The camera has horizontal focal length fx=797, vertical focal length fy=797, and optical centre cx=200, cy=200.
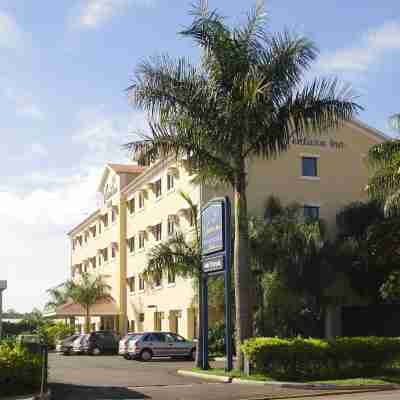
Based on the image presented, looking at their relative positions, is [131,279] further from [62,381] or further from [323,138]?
Result: [62,381]

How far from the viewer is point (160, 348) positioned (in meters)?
39.0

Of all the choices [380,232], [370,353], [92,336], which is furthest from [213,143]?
[92,336]

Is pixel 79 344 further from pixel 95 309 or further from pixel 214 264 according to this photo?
pixel 214 264

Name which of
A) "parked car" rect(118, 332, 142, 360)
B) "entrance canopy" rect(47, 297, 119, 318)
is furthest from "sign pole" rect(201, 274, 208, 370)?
"entrance canopy" rect(47, 297, 119, 318)

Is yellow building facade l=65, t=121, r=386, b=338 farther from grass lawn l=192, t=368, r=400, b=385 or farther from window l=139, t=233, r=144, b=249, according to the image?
grass lawn l=192, t=368, r=400, b=385

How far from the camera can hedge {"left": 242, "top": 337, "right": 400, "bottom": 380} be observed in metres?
23.0

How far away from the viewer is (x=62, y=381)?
2491 centimetres

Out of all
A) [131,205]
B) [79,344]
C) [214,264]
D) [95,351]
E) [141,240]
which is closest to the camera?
[214,264]

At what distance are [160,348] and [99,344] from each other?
8729 mm

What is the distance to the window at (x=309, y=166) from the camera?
44625mm

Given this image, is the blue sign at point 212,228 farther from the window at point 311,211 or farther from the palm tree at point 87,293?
the palm tree at point 87,293

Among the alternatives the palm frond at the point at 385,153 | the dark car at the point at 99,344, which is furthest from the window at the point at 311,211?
the dark car at the point at 99,344

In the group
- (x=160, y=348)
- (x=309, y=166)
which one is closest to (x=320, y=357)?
(x=160, y=348)

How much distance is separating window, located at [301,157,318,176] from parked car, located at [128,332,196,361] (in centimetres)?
1199
